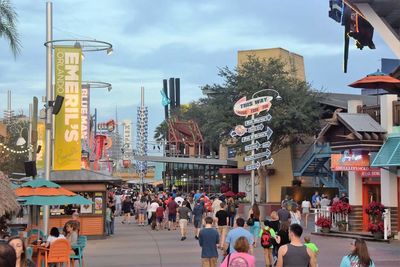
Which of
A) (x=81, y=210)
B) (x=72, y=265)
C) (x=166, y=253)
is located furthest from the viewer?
(x=81, y=210)

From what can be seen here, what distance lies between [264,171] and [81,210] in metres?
27.7

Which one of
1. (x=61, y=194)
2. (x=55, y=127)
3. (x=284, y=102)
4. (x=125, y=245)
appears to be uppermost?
(x=284, y=102)

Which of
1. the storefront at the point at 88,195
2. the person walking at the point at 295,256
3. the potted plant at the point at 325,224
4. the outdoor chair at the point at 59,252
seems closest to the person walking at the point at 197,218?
the storefront at the point at 88,195

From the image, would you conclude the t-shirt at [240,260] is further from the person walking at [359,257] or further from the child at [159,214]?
the child at [159,214]

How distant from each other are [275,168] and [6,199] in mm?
41821

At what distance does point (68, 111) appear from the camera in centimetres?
2183

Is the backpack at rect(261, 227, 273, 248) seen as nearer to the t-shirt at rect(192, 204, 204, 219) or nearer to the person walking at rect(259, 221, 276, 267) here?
the person walking at rect(259, 221, 276, 267)

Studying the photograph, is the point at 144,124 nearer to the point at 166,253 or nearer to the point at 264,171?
the point at 264,171

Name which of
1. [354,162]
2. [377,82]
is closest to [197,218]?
[354,162]

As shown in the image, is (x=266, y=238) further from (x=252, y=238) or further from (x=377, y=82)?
(x=377, y=82)

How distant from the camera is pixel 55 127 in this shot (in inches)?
836

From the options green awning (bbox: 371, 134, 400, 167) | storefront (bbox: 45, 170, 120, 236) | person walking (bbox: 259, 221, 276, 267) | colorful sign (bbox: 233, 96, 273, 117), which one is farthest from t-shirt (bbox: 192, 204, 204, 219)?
person walking (bbox: 259, 221, 276, 267)

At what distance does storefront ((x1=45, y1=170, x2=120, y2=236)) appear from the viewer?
2656 centimetres

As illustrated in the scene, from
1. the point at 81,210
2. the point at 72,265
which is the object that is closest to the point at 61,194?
the point at 72,265
